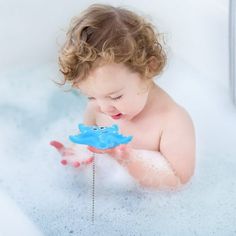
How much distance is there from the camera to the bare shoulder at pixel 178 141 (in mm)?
1314

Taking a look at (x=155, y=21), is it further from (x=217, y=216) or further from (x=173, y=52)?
(x=217, y=216)

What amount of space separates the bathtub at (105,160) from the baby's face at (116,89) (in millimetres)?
215

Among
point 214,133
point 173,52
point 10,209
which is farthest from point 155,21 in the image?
point 10,209

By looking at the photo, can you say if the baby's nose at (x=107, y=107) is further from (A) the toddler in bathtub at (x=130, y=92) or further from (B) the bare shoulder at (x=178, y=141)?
(B) the bare shoulder at (x=178, y=141)

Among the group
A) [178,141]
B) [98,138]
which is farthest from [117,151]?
[178,141]

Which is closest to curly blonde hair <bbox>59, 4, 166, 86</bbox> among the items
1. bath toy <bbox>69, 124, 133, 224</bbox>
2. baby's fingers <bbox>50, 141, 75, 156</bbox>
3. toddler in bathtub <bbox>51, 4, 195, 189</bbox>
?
toddler in bathtub <bbox>51, 4, 195, 189</bbox>

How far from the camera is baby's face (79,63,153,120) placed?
1.17m

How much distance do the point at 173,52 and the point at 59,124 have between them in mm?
412

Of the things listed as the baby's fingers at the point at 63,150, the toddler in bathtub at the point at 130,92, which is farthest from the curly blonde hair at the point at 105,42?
the baby's fingers at the point at 63,150

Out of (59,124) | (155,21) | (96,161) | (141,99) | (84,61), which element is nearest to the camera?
(84,61)

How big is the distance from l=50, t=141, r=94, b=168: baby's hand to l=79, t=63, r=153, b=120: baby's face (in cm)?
14

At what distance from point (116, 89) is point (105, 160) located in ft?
1.00

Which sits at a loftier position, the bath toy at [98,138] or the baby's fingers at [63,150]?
the bath toy at [98,138]

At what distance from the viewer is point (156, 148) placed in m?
1.38
